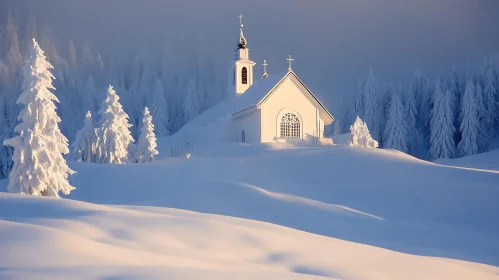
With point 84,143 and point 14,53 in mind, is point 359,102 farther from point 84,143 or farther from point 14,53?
point 14,53

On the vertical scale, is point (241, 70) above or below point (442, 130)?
above

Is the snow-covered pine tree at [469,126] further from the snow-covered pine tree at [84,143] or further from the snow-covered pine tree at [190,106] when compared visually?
the snow-covered pine tree at [190,106]

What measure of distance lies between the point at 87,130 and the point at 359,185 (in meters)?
24.1

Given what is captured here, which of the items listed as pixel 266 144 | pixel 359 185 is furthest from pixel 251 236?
pixel 266 144

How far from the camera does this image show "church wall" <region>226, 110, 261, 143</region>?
1641 inches

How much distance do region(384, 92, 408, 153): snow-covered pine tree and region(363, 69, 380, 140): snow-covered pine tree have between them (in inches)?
227

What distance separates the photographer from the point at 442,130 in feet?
208

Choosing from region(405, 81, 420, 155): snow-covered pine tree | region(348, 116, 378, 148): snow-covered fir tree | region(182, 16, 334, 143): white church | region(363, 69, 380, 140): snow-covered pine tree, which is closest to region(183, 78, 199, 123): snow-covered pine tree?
Answer: region(363, 69, 380, 140): snow-covered pine tree

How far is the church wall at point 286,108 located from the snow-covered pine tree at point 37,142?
2095 centimetres

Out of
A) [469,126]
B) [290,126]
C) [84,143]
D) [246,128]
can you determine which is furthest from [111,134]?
[469,126]

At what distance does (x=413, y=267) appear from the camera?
45.0ft

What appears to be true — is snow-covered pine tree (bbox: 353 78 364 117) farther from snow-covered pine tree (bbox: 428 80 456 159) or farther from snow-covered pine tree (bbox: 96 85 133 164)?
snow-covered pine tree (bbox: 96 85 133 164)

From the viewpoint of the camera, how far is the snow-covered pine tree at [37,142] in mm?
21141

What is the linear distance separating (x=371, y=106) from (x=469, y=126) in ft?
53.8
